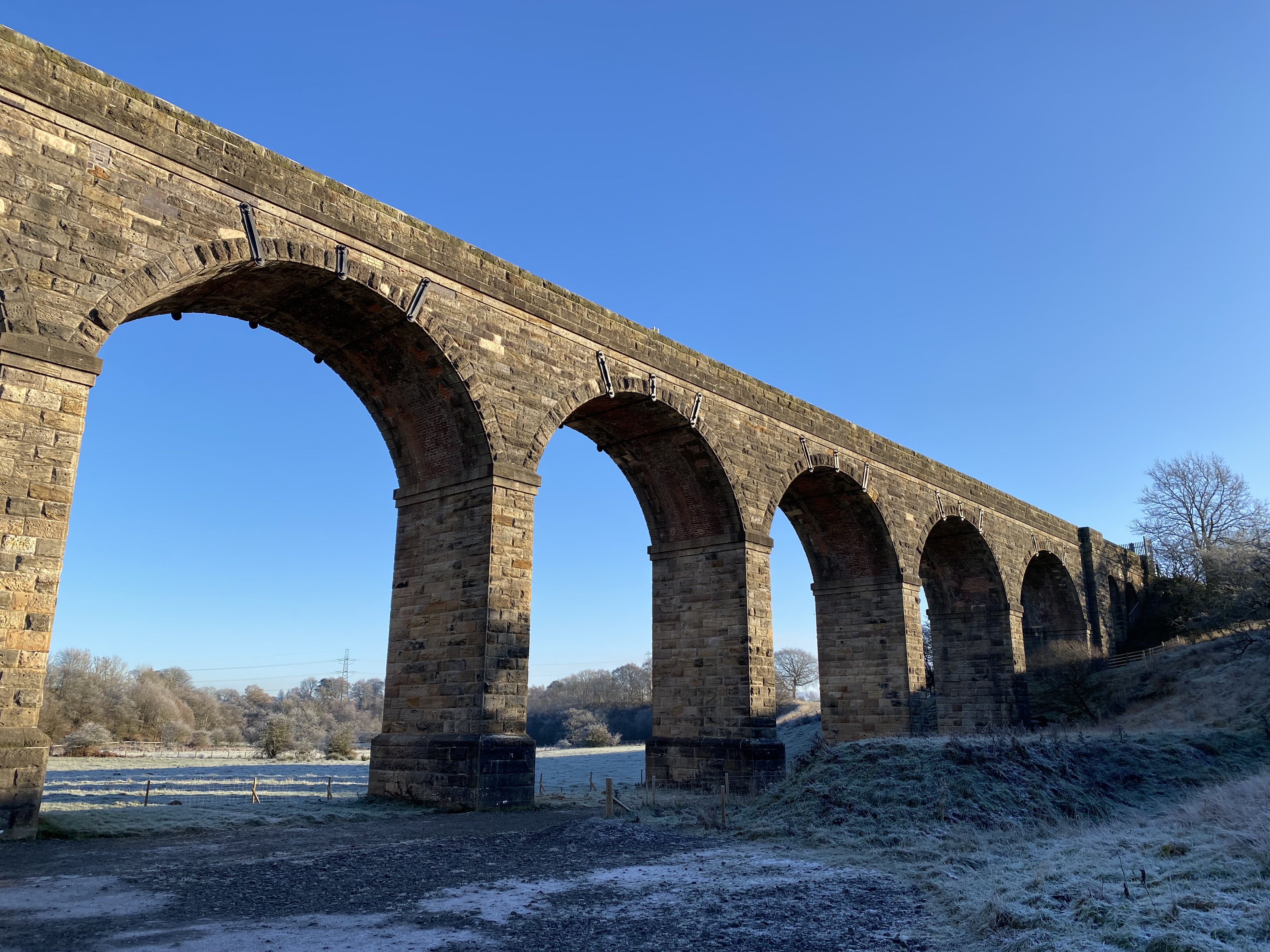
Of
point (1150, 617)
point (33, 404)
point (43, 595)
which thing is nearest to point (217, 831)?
point (43, 595)

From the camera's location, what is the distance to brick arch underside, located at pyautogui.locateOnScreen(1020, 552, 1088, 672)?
33.3m

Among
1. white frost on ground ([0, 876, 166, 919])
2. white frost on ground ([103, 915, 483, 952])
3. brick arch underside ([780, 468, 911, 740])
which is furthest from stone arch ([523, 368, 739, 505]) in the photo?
white frost on ground ([103, 915, 483, 952])

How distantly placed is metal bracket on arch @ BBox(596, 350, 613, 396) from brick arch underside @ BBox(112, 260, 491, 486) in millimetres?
3168

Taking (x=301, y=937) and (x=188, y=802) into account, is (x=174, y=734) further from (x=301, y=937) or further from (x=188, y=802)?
(x=301, y=937)

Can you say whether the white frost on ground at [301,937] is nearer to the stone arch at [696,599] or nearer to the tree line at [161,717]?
the stone arch at [696,599]

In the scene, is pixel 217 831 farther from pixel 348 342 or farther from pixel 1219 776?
pixel 1219 776

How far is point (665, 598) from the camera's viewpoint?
20.3m

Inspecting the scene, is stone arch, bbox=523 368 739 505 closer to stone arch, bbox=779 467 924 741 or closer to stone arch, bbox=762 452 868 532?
stone arch, bbox=762 452 868 532

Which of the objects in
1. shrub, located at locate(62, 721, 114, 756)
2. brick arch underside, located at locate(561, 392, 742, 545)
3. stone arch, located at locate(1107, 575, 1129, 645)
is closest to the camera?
brick arch underside, located at locate(561, 392, 742, 545)

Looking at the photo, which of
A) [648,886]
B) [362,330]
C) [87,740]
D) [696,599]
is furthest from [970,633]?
[87,740]

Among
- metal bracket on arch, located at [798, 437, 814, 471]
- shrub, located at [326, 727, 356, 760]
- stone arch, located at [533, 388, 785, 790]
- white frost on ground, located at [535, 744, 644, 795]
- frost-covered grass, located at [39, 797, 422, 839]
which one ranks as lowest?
white frost on ground, located at [535, 744, 644, 795]

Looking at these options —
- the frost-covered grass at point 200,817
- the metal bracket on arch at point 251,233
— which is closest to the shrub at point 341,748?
the frost-covered grass at point 200,817

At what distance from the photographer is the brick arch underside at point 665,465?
18594 mm

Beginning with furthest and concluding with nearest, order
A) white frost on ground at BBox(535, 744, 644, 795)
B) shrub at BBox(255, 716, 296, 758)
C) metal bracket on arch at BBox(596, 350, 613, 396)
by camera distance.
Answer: shrub at BBox(255, 716, 296, 758), white frost on ground at BBox(535, 744, 644, 795), metal bracket on arch at BBox(596, 350, 613, 396)
